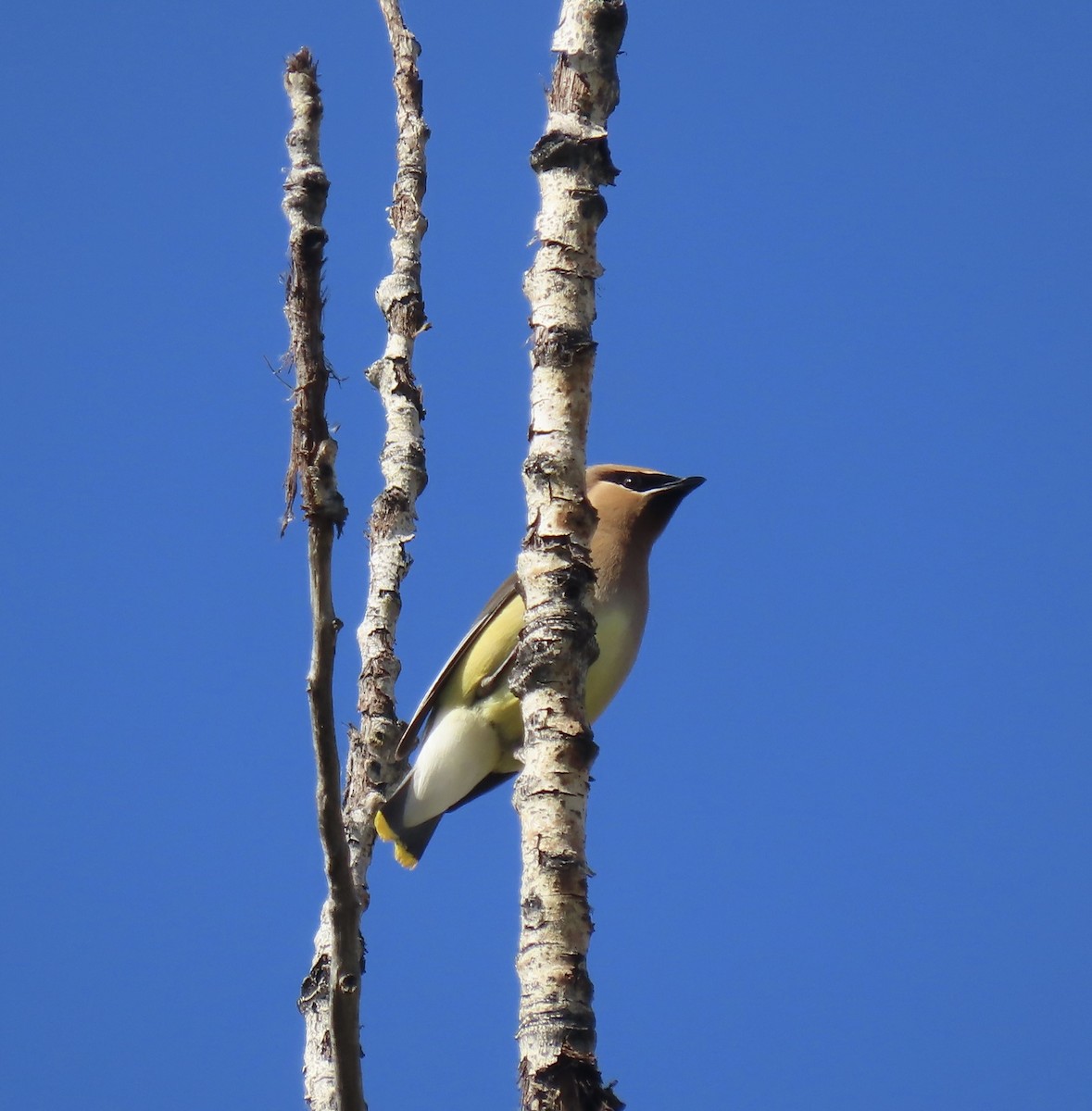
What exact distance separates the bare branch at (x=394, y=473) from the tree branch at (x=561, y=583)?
1358 mm

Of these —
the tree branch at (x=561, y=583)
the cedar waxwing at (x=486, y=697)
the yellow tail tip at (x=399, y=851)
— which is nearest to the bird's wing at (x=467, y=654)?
the cedar waxwing at (x=486, y=697)

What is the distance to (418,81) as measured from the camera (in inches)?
239

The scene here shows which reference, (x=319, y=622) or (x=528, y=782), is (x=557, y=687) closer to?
(x=528, y=782)

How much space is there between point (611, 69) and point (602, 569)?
2.49 m

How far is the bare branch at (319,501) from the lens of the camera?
2.93m

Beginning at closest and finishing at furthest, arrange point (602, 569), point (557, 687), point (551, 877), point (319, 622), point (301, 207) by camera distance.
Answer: point (301, 207) → point (319, 622) → point (551, 877) → point (557, 687) → point (602, 569)

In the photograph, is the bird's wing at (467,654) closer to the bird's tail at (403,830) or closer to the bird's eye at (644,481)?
the bird's tail at (403,830)

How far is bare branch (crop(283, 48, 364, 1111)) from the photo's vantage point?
2928mm

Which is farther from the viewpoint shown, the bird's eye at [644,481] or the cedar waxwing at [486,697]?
the bird's eye at [644,481]

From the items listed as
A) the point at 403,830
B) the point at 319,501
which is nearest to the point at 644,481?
the point at 403,830

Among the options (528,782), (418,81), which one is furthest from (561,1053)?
(418,81)

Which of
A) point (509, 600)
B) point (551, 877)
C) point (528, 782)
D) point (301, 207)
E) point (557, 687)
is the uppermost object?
point (509, 600)

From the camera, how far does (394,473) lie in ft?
18.7

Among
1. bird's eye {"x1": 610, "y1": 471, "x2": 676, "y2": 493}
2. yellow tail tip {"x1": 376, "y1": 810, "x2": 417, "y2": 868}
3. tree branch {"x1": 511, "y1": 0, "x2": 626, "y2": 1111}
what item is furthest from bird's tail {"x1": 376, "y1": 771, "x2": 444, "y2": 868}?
tree branch {"x1": 511, "y1": 0, "x2": 626, "y2": 1111}
